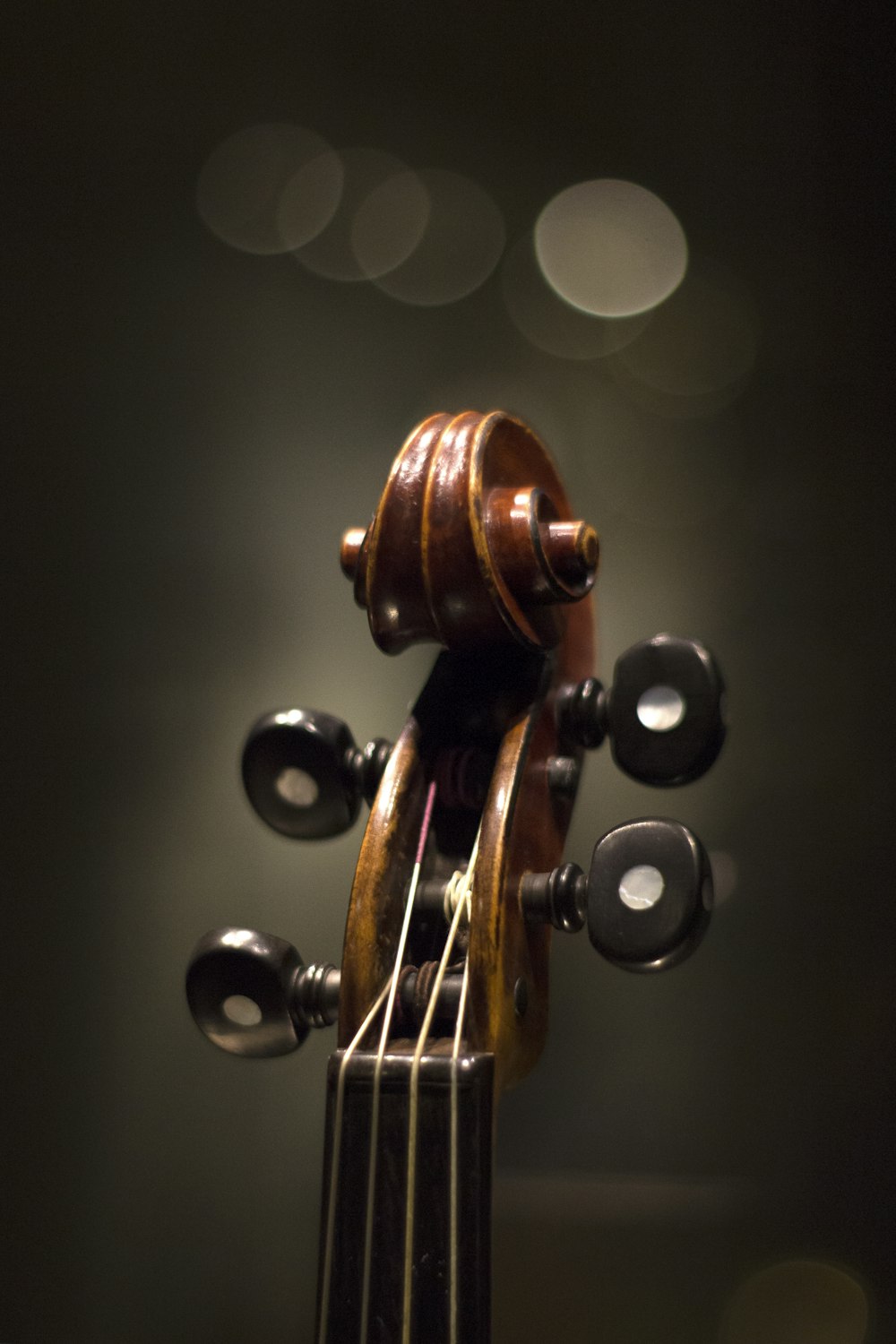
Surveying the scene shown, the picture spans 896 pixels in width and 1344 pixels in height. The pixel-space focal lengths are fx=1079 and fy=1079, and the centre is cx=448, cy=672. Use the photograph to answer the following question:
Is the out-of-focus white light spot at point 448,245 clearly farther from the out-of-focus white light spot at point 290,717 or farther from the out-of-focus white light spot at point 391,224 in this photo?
the out-of-focus white light spot at point 290,717

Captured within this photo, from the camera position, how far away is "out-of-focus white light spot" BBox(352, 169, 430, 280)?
146cm

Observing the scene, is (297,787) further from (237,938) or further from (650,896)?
(650,896)

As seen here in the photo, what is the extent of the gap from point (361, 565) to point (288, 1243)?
33.2 inches

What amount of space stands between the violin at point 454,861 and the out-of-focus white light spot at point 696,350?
0.46m

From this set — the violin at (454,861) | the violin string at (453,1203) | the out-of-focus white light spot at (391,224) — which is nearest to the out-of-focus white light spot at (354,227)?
the out-of-focus white light spot at (391,224)

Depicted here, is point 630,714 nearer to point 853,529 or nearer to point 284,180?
point 853,529

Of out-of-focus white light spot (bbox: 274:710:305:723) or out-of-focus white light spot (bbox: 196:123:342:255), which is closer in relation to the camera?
out-of-focus white light spot (bbox: 274:710:305:723)

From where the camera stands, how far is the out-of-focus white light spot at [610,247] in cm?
138

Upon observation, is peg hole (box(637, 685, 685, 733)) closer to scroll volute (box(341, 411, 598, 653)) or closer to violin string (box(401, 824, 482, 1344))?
scroll volute (box(341, 411, 598, 653))

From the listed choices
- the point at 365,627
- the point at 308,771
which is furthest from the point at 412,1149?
the point at 365,627

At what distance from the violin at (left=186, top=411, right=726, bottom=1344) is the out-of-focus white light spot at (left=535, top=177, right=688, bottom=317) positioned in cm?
54

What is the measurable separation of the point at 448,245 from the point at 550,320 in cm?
18

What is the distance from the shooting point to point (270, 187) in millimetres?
1500

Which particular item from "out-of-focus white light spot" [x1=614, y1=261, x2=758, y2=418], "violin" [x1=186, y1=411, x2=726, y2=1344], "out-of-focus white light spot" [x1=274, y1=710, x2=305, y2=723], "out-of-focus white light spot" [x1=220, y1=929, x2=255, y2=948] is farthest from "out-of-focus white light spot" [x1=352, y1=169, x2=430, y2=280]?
"out-of-focus white light spot" [x1=220, y1=929, x2=255, y2=948]
